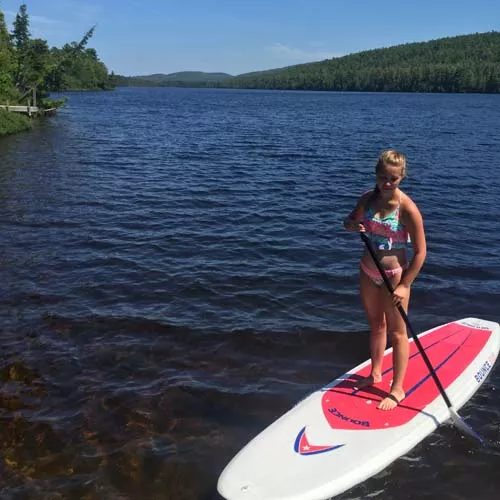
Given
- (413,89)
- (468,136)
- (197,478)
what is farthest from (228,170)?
(413,89)

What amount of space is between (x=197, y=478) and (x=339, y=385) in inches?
86.3

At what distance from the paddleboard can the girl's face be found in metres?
2.71

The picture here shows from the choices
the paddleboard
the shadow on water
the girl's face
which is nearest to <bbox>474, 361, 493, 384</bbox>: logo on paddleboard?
the paddleboard

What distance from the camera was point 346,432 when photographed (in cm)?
605

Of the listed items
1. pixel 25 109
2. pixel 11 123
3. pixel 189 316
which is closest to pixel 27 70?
pixel 25 109

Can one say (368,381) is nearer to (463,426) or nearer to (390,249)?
(463,426)

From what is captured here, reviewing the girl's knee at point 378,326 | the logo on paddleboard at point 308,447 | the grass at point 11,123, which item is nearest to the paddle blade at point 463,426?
the girl's knee at point 378,326

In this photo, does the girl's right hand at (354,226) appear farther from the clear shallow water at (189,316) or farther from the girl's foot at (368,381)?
the clear shallow water at (189,316)

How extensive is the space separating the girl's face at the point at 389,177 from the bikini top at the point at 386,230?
269 mm

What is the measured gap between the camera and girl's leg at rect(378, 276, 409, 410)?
6129 millimetres

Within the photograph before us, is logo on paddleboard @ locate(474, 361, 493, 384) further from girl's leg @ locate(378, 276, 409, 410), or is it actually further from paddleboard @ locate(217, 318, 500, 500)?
girl's leg @ locate(378, 276, 409, 410)

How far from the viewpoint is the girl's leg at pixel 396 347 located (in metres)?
6.13

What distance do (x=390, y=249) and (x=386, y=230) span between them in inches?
9.6

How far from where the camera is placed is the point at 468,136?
40656 mm
